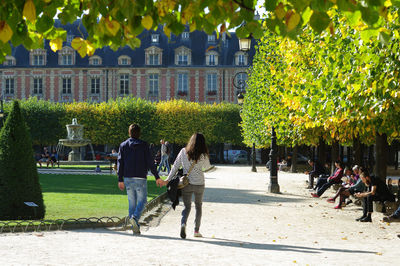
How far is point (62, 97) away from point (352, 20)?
55.9 meters

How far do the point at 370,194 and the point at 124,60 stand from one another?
4901 centimetres

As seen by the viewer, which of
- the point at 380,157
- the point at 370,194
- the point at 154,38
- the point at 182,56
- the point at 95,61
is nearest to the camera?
the point at 370,194

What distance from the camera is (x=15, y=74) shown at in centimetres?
5803

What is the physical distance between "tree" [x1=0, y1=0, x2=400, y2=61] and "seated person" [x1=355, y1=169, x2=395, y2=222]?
6598mm

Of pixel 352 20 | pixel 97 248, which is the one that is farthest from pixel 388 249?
pixel 352 20

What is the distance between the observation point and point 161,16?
189 inches

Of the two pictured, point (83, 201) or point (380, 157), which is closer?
point (380, 157)

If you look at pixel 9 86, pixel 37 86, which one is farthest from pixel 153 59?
pixel 9 86

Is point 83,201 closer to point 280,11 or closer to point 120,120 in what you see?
point 280,11

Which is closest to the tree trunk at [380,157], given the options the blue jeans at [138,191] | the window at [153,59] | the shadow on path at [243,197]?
the shadow on path at [243,197]

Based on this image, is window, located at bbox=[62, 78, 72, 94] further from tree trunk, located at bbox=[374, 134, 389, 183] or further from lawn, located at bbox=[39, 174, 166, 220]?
tree trunk, located at bbox=[374, 134, 389, 183]

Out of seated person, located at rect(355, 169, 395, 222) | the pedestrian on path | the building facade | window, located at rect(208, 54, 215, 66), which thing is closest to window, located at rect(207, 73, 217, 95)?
the building facade

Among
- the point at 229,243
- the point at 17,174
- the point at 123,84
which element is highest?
Result: the point at 123,84

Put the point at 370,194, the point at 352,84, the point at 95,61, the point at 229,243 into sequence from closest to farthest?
the point at 229,243 < the point at 352,84 < the point at 370,194 < the point at 95,61
